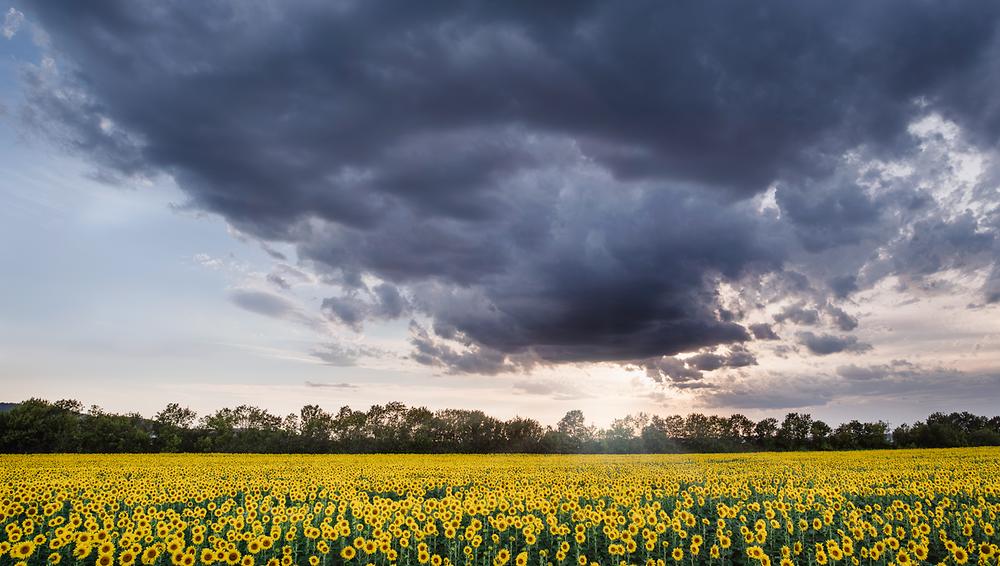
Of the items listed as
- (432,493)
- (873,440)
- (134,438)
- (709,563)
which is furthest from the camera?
(873,440)

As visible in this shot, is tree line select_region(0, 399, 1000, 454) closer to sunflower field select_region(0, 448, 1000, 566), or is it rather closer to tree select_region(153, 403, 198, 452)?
tree select_region(153, 403, 198, 452)

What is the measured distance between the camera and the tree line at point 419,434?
233 ft

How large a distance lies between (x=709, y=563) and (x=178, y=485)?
849 inches

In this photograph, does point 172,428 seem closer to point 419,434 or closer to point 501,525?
point 419,434

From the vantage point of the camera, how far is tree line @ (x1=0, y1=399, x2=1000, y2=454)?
7094cm

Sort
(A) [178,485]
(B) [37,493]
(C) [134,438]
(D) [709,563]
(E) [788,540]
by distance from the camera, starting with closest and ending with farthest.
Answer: (D) [709,563], (E) [788,540], (B) [37,493], (A) [178,485], (C) [134,438]

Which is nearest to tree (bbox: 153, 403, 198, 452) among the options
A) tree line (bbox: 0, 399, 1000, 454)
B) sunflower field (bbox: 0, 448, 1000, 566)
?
tree line (bbox: 0, 399, 1000, 454)

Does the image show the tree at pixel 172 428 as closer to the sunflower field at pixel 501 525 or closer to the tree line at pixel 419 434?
the tree line at pixel 419 434

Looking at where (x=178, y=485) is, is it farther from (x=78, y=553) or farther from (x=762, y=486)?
(x=762, y=486)

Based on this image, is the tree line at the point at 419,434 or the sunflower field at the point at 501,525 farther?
the tree line at the point at 419,434

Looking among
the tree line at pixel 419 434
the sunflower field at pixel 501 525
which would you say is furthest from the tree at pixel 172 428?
the sunflower field at pixel 501 525

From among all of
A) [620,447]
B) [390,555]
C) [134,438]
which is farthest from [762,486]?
[134,438]

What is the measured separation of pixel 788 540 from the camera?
643 inches

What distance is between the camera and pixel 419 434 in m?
92.4
